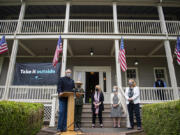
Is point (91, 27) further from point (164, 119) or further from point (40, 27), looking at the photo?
point (164, 119)

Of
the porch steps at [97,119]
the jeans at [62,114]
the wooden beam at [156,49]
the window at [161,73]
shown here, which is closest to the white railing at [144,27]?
the wooden beam at [156,49]

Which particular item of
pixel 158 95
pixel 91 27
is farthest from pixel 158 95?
pixel 91 27

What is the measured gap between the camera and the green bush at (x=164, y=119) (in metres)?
2.51

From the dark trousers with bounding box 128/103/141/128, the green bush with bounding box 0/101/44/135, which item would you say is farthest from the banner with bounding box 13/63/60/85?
the dark trousers with bounding box 128/103/141/128

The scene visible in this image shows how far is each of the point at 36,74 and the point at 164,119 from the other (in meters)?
6.33

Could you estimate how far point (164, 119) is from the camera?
9.36 feet

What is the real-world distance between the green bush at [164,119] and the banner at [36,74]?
497 cm

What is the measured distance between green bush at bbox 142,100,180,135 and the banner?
16.3 feet

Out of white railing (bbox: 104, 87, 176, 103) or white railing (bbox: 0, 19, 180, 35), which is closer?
white railing (bbox: 104, 87, 176, 103)

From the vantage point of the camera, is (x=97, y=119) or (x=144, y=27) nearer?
(x=97, y=119)

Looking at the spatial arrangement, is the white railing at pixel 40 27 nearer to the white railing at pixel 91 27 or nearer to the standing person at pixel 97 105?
the white railing at pixel 91 27

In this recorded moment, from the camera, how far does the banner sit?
6996mm

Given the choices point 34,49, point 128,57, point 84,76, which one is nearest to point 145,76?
point 128,57

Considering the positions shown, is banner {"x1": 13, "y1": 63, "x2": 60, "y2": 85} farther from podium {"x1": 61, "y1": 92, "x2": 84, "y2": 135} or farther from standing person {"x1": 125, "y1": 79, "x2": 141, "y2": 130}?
standing person {"x1": 125, "y1": 79, "x2": 141, "y2": 130}
